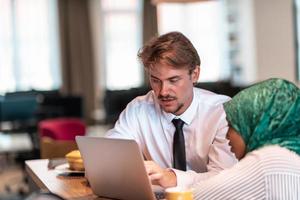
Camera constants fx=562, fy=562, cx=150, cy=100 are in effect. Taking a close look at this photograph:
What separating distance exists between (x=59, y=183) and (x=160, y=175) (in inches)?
22.8

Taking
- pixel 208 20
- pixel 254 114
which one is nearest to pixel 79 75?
pixel 208 20

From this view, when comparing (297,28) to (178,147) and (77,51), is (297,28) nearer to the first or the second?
(77,51)

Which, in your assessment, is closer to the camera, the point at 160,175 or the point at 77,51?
the point at 160,175

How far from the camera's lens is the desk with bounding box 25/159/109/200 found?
6.78 ft

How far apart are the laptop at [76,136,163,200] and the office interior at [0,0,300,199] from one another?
6.25 metres

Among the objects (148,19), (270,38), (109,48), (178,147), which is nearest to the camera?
(178,147)

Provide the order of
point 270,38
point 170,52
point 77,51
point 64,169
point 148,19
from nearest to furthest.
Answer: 1. point 170,52
2. point 64,169
3. point 270,38
4. point 77,51
5. point 148,19

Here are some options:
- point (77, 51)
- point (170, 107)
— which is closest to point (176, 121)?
point (170, 107)

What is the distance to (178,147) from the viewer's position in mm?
2264

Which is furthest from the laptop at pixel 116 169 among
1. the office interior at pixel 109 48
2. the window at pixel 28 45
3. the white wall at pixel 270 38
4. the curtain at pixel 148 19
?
the curtain at pixel 148 19

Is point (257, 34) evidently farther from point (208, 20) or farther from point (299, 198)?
point (299, 198)

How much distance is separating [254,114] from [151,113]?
2.47 feet

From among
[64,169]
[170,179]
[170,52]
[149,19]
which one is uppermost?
[149,19]

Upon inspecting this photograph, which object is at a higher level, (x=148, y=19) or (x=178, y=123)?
(x=148, y=19)
